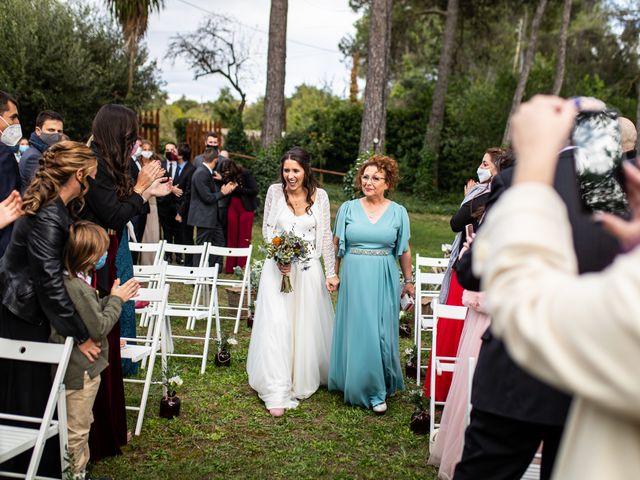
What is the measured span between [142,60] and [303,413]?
1760cm

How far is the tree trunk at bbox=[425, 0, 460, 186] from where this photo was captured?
76.7 ft

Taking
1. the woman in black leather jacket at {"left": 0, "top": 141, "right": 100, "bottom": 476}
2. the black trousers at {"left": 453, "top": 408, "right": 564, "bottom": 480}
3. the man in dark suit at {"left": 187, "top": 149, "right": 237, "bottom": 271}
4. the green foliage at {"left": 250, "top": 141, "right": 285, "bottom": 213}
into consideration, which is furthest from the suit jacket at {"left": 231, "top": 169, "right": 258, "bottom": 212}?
the black trousers at {"left": 453, "top": 408, "right": 564, "bottom": 480}

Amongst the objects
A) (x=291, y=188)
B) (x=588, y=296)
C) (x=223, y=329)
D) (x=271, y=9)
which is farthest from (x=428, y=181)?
(x=588, y=296)

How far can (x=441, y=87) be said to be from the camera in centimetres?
2408

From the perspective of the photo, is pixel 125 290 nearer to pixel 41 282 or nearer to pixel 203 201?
pixel 41 282

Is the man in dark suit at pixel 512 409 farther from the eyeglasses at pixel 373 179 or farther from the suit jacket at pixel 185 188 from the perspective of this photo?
the suit jacket at pixel 185 188

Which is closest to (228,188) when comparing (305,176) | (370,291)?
(305,176)

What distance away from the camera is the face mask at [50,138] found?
6223 mm

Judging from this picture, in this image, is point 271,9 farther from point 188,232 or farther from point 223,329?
point 223,329

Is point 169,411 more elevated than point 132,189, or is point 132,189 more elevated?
point 132,189

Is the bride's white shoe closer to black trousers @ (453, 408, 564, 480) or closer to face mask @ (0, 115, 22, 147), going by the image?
black trousers @ (453, 408, 564, 480)

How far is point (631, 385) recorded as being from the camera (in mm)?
1075

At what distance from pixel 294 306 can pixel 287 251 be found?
57 cm

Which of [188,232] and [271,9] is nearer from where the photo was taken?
[188,232]
